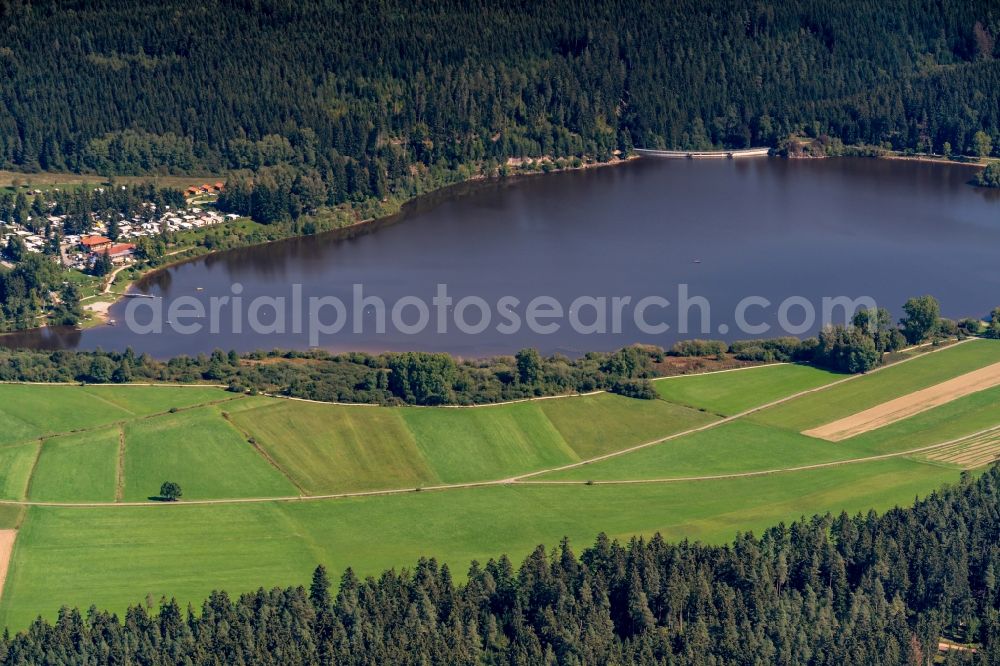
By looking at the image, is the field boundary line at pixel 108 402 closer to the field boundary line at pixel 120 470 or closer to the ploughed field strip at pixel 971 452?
the field boundary line at pixel 120 470

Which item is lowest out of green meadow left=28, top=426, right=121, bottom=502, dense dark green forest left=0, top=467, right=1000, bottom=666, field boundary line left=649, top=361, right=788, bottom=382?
dense dark green forest left=0, top=467, right=1000, bottom=666

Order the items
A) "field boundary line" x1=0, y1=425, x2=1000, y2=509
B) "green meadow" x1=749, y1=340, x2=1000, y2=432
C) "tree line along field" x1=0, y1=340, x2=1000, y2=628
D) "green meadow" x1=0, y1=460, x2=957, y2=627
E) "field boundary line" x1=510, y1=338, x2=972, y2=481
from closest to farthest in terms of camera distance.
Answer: "green meadow" x1=0, y1=460, x2=957, y2=627, "tree line along field" x1=0, y1=340, x2=1000, y2=628, "field boundary line" x1=0, y1=425, x2=1000, y2=509, "field boundary line" x1=510, y1=338, x2=972, y2=481, "green meadow" x1=749, y1=340, x2=1000, y2=432

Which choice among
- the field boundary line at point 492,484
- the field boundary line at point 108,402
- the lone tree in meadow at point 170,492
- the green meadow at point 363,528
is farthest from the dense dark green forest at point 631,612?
the field boundary line at point 108,402

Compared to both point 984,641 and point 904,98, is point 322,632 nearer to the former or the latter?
point 984,641

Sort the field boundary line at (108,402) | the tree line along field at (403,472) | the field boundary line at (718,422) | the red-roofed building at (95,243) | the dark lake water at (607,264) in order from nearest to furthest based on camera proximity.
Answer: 1. the tree line along field at (403,472)
2. the field boundary line at (718,422)
3. the field boundary line at (108,402)
4. the dark lake water at (607,264)
5. the red-roofed building at (95,243)

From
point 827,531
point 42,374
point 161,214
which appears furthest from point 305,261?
point 827,531

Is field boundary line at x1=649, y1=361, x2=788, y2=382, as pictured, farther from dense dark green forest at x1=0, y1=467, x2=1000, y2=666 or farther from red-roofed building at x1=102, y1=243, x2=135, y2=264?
red-roofed building at x1=102, y1=243, x2=135, y2=264

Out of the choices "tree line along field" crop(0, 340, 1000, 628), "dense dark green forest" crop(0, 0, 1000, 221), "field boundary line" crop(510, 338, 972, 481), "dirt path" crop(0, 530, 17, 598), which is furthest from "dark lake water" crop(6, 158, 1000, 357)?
"dirt path" crop(0, 530, 17, 598)
